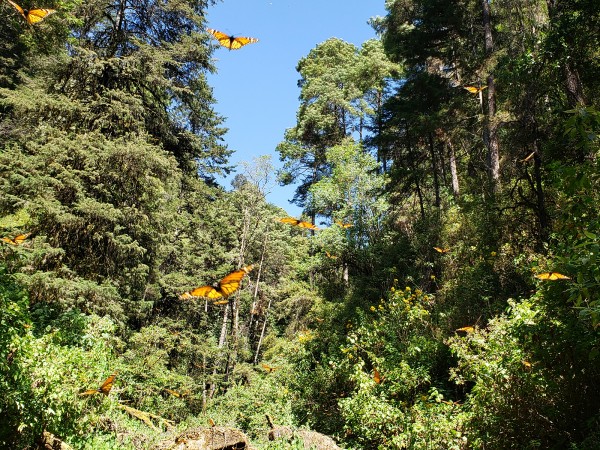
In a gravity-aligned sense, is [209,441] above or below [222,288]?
below

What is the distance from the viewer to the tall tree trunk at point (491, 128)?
32.7 feet

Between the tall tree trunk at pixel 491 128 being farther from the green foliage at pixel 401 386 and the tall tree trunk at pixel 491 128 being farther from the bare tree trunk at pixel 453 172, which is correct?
the green foliage at pixel 401 386

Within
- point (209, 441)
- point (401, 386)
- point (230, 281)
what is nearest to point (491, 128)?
point (401, 386)

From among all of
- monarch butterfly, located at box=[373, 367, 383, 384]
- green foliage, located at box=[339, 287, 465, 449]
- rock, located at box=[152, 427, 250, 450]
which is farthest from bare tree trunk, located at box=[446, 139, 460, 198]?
rock, located at box=[152, 427, 250, 450]

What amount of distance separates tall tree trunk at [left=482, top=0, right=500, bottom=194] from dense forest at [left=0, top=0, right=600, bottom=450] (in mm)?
60

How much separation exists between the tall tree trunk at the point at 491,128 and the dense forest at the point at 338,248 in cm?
6

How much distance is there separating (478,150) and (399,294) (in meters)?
7.88

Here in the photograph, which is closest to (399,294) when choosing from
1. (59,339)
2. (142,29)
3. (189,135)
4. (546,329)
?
(546,329)

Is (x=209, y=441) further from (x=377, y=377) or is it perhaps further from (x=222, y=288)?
(x=377, y=377)

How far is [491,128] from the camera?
1013cm

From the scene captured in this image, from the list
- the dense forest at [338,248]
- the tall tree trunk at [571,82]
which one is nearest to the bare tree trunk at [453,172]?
the dense forest at [338,248]

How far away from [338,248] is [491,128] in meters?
6.53

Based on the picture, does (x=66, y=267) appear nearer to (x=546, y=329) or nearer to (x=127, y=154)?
(x=127, y=154)

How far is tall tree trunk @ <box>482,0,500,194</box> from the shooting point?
997 cm
